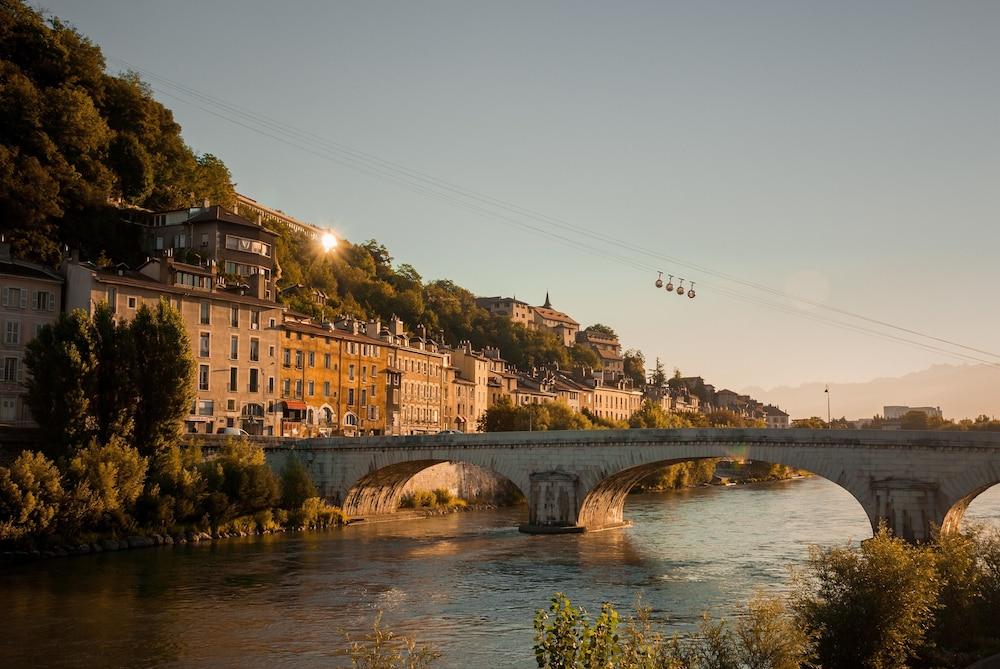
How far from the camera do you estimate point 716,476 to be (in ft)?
364

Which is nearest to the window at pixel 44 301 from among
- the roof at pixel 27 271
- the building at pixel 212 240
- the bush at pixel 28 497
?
the roof at pixel 27 271

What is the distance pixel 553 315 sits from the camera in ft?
610

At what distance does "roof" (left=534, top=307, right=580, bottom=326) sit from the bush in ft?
470

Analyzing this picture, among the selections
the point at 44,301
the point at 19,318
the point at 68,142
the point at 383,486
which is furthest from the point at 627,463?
the point at 68,142

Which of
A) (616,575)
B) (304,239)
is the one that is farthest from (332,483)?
(304,239)

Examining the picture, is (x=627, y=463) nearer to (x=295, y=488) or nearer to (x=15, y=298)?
(x=295, y=488)

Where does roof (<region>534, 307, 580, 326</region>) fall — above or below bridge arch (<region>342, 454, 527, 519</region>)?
above

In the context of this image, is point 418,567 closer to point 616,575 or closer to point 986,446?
point 616,575

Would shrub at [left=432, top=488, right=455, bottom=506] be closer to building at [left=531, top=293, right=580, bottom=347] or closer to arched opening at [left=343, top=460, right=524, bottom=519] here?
arched opening at [left=343, top=460, right=524, bottom=519]

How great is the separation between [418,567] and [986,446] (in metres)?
23.9

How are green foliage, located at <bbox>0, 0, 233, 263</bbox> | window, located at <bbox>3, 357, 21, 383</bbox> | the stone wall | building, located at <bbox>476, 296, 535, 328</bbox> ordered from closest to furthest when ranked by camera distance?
window, located at <bbox>3, 357, 21, 383</bbox> < green foliage, located at <bbox>0, 0, 233, 263</bbox> < the stone wall < building, located at <bbox>476, 296, 535, 328</bbox>

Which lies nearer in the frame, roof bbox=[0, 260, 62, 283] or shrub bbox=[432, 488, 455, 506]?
roof bbox=[0, 260, 62, 283]

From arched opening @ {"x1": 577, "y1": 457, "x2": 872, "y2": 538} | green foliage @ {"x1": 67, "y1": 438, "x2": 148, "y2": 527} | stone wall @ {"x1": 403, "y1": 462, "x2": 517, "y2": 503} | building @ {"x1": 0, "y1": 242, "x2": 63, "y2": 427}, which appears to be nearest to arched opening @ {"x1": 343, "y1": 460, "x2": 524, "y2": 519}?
stone wall @ {"x1": 403, "y1": 462, "x2": 517, "y2": 503}

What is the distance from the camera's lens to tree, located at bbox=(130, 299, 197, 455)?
50188 mm
